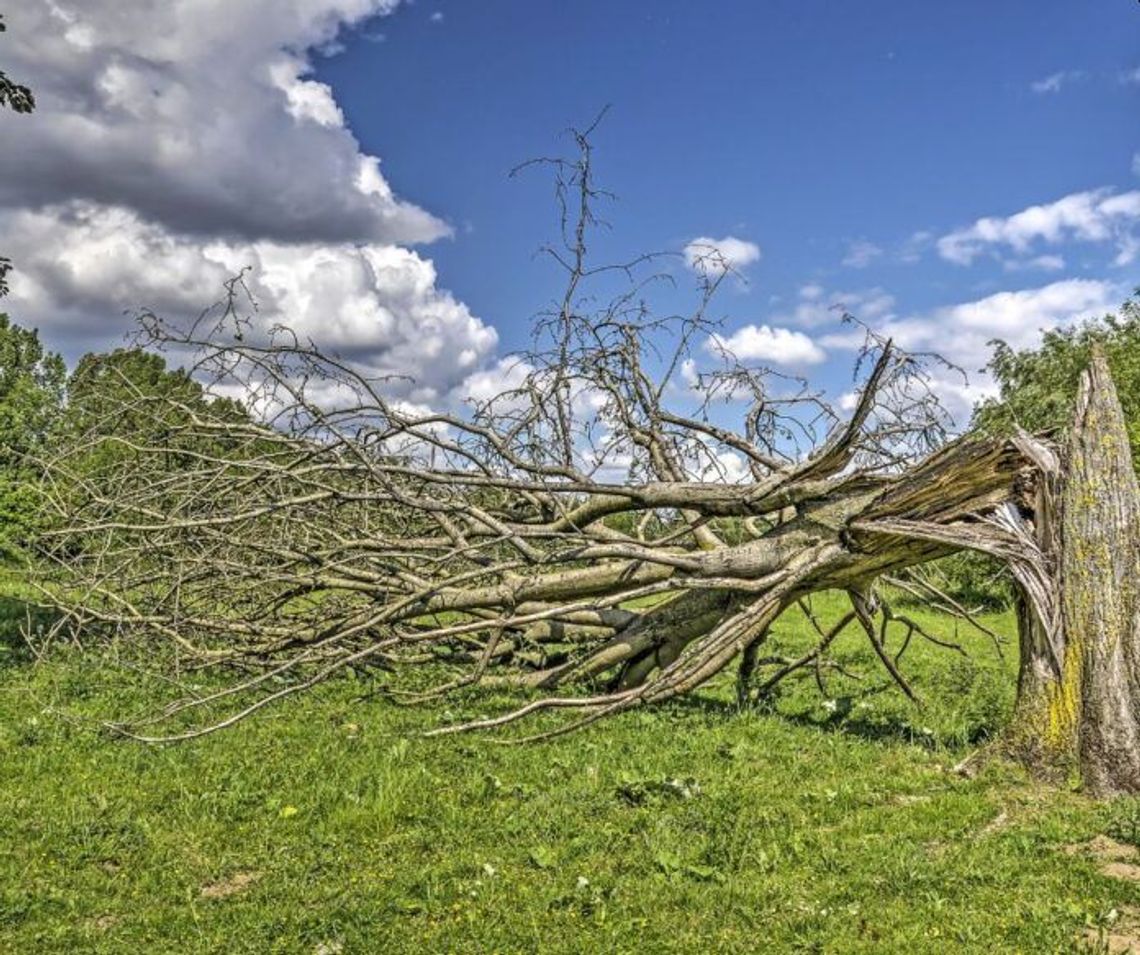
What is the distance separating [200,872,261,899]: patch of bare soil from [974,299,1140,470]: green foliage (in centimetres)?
2100

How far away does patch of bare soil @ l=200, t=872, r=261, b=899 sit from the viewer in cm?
457

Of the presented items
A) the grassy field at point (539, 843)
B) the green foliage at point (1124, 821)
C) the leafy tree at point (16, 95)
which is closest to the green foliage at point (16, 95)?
the leafy tree at point (16, 95)

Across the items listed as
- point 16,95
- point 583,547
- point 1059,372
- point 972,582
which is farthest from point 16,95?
point 1059,372

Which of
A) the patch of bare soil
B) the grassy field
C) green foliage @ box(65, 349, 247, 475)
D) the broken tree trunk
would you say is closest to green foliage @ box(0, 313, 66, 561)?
green foliage @ box(65, 349, 247, 475)

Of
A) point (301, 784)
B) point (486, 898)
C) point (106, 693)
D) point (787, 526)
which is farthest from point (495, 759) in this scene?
point (106, 693)

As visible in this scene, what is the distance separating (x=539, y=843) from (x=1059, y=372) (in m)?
29.7

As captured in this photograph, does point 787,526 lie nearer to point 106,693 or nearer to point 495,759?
point 495,759

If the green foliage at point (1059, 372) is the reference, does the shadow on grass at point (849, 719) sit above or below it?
below

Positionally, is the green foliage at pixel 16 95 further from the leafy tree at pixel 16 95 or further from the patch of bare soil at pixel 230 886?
the patch of bare soil at pixel 230 886

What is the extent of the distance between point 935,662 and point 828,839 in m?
8.80

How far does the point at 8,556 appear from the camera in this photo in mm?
18344

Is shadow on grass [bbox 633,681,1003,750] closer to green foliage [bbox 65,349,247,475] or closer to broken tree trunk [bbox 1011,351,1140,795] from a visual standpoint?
broken tree trunk [bbox 1011,351,1140,795]

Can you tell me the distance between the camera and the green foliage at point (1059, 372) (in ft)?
83.9

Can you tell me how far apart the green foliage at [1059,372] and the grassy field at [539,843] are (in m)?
18.1
